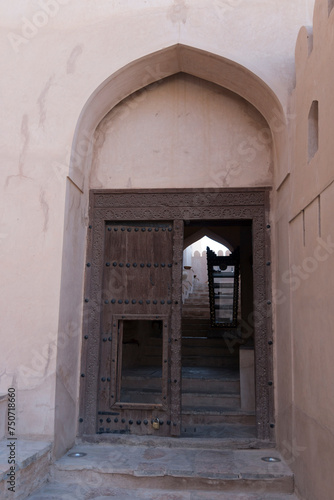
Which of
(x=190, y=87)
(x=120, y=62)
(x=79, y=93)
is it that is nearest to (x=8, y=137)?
(x=79, y=93)

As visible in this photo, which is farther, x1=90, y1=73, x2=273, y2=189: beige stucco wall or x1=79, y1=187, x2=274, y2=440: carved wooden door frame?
x1=90, y1=73, x2=273, y2=189: beige stucco wall

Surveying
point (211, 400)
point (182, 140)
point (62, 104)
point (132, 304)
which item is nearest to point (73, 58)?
point (62, 104)

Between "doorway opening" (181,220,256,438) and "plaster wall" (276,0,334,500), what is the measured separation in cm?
88

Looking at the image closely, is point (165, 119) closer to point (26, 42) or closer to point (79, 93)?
point (79, 93)

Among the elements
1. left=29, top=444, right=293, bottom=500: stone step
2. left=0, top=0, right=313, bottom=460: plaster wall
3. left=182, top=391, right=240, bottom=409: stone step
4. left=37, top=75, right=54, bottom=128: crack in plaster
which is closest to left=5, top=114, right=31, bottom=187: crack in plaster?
left=0, top=0, right=313, bottom=460: plaster wall

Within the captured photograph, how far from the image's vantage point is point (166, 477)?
3264 millimetres

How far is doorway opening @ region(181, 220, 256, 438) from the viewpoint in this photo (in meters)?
4.45

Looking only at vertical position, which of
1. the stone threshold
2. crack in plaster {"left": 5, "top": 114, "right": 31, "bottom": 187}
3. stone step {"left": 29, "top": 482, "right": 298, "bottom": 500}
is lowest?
stone step {"left": 29, "top": 482, "right": 298, "bottom": 500}

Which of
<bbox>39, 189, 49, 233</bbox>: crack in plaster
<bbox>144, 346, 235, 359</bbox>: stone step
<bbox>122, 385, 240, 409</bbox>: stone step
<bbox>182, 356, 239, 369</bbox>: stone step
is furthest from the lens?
<bbox>144, 346, 235, 359</bbox>: stone step

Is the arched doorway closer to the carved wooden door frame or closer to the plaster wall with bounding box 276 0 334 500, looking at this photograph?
the carved wooden door frame

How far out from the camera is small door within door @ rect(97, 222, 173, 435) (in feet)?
13.0

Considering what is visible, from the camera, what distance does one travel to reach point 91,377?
399cm

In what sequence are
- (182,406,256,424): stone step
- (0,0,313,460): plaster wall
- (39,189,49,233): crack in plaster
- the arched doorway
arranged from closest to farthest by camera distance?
(0,0,313,460): plaster wall, (39,189,49,233): crack in plaster, the arched doorway, (182,406,256,424): stone step

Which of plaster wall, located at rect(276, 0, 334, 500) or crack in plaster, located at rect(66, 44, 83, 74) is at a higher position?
crack in plaster, located at rect(66, 44, 83, 74)
